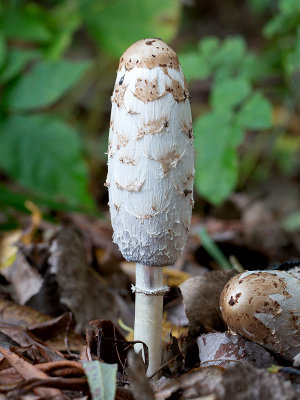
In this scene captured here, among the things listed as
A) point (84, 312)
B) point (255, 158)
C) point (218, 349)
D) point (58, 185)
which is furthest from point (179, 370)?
point (255, 158)

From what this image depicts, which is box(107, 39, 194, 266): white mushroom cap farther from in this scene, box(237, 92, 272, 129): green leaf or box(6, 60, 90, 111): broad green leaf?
box(6, 60, 90, 111): broad green leaf

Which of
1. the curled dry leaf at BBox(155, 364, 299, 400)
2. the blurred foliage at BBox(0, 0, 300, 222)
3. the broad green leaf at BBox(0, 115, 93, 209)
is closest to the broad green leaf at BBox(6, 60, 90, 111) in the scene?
the blurred foliage at BBox(0, 0, 300, 222)

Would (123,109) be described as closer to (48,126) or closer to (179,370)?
(179,370)

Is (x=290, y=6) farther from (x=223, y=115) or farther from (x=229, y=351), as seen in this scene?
(x=229, y=351)

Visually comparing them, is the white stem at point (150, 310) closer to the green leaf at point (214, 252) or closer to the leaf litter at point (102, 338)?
the leaf litter at point (102, 338)

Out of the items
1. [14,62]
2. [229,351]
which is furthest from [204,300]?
[14,62]
